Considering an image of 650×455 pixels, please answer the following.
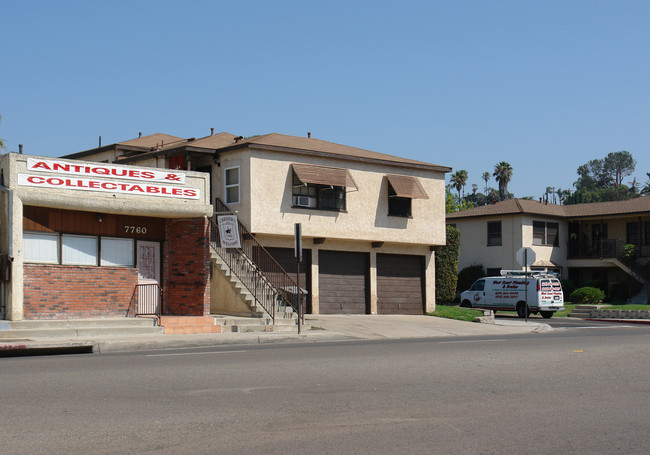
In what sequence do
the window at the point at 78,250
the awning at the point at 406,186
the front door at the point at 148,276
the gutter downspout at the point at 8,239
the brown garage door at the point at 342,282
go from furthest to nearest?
the awning at the point at 406,186
the brown garage door at the point at 342,282
the front door at the point at 148,276
the window at the point at 78,250
the gutter downspout at the point at 8,239

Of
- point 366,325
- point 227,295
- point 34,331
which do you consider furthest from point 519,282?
point 34,331

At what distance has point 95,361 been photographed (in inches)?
575

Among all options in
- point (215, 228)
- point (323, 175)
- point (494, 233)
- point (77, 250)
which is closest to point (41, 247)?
point (77, 250)

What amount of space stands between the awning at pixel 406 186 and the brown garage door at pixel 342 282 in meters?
2.96

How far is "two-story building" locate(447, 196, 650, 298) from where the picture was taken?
158 feet

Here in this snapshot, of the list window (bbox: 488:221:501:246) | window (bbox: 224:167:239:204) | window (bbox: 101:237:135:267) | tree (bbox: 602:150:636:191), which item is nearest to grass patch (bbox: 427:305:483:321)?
window (bbox: 224:167:239:204)

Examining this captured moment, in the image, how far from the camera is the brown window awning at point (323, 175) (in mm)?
29688

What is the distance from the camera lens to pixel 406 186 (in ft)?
107

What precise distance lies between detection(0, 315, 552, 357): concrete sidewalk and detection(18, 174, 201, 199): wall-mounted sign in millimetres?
4694

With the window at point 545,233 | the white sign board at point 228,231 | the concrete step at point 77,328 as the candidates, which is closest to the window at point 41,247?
the concrete step at point 77,328

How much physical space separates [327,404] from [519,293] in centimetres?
2869

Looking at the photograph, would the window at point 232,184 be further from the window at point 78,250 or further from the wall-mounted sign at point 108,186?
the window at point 78,250

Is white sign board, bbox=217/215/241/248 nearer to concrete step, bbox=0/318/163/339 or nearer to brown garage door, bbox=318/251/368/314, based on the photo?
concrete step, bbox=0/318/163/339

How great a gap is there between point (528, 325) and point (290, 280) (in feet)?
28.5
